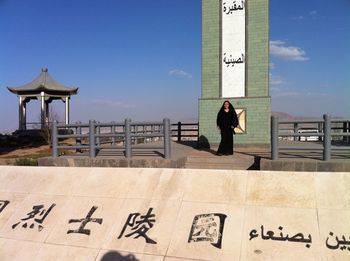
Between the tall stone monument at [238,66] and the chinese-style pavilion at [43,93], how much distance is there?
1910cm

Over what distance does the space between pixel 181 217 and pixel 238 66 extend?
6.96m

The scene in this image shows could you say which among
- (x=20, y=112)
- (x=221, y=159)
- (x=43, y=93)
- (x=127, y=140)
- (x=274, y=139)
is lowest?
(x=221, y=159)

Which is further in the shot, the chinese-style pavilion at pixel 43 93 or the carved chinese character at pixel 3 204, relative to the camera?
the chinese-style pavilion at pixel 43 93

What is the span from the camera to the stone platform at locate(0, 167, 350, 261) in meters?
4.71

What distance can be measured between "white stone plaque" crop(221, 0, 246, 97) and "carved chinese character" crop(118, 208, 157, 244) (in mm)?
6603

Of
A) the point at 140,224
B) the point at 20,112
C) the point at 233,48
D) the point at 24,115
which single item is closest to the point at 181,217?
the point at 140,224

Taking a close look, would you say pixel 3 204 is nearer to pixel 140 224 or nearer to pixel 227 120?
pixel 140 224

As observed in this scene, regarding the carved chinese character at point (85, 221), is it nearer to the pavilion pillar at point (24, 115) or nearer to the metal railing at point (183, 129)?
the metal railing at point (183, 129)

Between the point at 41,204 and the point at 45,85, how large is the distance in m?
23.8

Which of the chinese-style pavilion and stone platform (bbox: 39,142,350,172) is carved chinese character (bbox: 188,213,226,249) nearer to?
stone platform (bbox: 39,142,350,172)

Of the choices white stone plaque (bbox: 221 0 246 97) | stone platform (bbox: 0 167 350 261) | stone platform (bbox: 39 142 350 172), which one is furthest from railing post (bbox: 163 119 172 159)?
white stone plaque (bbox: 221 0 246 97)

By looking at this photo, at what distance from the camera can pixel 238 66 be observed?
1127cm

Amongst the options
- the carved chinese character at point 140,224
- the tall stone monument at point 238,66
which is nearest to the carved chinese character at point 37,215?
the carved chinese character at point 140,224

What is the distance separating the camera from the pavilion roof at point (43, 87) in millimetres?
28191
